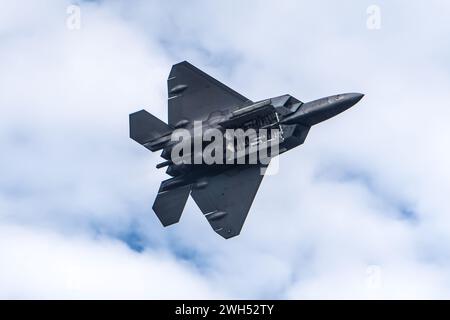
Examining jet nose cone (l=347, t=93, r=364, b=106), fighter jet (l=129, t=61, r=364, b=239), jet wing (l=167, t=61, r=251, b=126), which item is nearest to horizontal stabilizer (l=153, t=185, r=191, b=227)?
fighter jet (l=129, t=61, r=364, b=239)

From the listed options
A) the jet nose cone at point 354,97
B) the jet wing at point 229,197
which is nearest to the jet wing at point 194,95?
the jet wing at point 229,197

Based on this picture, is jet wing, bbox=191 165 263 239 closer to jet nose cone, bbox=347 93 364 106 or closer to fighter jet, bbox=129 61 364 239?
fighter jet, bbox=129 61 364 239

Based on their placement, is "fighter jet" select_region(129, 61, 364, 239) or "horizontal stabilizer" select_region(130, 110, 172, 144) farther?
"horizontal stabilizer" select_region(130, 110, 172, 144)

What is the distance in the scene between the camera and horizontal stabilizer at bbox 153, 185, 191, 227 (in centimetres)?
7762

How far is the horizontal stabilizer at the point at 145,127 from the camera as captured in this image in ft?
254

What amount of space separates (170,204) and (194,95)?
8.12 meters

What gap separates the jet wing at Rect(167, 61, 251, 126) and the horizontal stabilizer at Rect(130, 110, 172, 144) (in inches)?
32.3

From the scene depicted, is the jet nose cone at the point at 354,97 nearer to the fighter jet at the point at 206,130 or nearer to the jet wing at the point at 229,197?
the fighter jet at the point at 206,130

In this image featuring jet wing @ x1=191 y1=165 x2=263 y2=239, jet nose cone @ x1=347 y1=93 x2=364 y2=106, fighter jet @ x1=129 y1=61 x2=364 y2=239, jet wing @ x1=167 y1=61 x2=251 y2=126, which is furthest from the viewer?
jet wing @ x1=167 y1=61 x2=251 y2=126

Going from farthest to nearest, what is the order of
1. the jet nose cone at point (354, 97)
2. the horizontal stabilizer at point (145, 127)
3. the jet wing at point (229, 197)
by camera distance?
the horizontal stabilizer at point (145, 127)
the jet wing at point (229, 197)
the jet nose cone at point (354, 97)

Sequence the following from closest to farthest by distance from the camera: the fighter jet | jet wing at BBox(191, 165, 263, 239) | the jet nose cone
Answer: the jet nose cone
the fighter jet
jet wing at BBox(191, 165, 263, 239)
